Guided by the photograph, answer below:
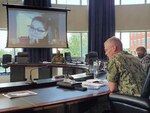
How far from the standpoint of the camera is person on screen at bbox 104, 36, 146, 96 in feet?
7.48

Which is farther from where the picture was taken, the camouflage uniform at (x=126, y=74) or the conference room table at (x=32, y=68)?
the conference room table at (x=32, y=68)

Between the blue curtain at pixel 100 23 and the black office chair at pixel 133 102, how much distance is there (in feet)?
23.1

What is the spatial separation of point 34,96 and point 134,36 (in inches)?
A: 310

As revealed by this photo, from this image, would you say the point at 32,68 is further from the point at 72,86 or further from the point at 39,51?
the point at 72,86

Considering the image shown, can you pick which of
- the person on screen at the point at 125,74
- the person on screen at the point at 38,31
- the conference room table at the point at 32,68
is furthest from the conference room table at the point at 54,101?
the person on screen at the point at 38,31

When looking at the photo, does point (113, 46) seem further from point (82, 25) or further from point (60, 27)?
point (82, 25)

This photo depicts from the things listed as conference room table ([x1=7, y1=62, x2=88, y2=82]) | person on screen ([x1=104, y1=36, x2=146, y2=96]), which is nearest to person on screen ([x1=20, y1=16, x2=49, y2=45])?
conference room table ([x1=7, y1=62, x2=88, y2=82])

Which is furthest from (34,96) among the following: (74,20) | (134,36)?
(134,36)

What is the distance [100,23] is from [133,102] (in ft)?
24.5

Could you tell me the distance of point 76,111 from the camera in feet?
9.21

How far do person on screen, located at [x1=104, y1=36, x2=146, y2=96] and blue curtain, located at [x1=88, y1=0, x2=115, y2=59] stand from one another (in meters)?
6.92

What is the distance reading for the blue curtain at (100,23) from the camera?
9.29 meters

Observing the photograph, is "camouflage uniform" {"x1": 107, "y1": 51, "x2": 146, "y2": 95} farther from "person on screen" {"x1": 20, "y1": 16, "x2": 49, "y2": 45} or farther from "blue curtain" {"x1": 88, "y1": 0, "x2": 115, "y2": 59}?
"blue curtain" {"x1": 88, "y1": 0, "x2": 115, "y2": 59}

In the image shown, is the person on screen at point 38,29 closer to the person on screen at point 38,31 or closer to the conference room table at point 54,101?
the person on screen at point 38,31
